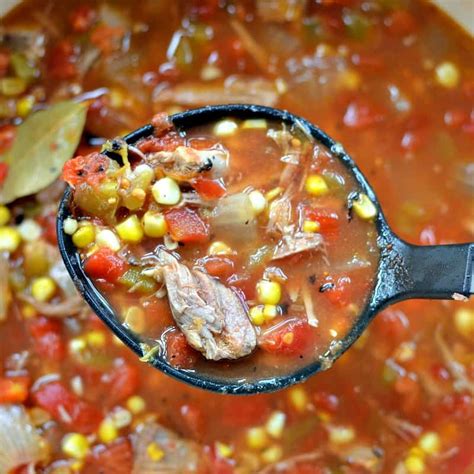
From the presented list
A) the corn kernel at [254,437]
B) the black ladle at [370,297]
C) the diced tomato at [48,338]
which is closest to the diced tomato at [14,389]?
the diced tomato at [48,338]

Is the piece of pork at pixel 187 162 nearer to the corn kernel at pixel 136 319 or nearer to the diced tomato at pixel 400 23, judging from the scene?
the corn kernel at pixel 136 319

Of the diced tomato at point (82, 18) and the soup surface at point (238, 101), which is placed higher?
the diced tomato at point (82, 18)

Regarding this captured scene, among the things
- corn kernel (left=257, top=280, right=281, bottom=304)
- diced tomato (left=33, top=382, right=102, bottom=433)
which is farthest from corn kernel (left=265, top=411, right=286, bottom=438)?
corn kernel (left=257, top=280, right=281, bottom=304)

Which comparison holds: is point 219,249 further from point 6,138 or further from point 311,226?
point 6,138

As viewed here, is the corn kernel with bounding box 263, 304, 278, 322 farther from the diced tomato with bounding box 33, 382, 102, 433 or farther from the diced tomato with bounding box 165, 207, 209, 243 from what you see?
the diced tomato with bounding box 33, 382, 102, 433

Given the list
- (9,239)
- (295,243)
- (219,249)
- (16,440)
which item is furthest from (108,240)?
(16,440)

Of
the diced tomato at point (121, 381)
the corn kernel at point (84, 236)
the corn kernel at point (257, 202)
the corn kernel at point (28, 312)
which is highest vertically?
the corn kernel at point (84, 236)
